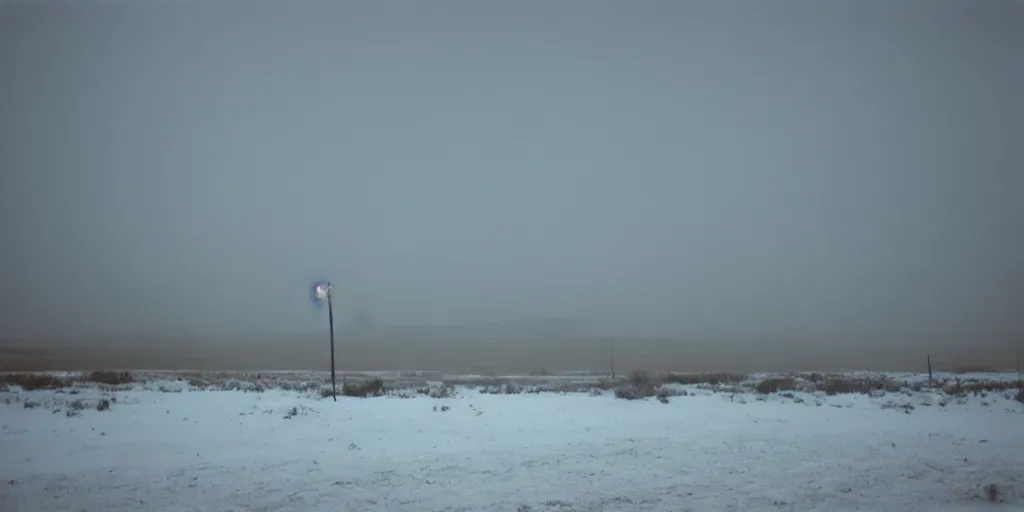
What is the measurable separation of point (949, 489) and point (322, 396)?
2312cm

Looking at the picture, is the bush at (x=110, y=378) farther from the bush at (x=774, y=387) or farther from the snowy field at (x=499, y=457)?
the bush at (x=774, y=387)

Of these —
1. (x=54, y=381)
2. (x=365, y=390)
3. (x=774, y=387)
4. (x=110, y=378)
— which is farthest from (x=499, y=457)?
(x=110, y=378)

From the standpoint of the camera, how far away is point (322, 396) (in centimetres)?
2733

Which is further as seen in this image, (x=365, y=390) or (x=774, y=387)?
(x=774, y=387)

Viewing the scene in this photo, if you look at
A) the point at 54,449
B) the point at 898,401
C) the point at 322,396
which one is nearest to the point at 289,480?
the point at 54,449

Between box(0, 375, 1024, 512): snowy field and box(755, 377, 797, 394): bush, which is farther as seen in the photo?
box(755, 377, 797, 394): bush

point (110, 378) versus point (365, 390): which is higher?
point (110, 378)

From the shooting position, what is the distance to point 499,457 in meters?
16.8

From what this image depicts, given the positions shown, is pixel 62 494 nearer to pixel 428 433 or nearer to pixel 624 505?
pixel 428 433

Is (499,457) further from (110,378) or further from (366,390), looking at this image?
(110,378)

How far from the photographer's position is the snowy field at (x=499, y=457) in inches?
563

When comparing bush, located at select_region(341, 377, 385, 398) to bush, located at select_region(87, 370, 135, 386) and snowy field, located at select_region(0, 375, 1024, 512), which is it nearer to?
snowy field, located at select_region(0, 375, 1024, 512)

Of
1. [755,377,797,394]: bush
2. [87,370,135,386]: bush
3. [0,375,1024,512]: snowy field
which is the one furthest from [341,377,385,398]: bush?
[755,377,797,394]: bush

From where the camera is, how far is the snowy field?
46.9 feet
